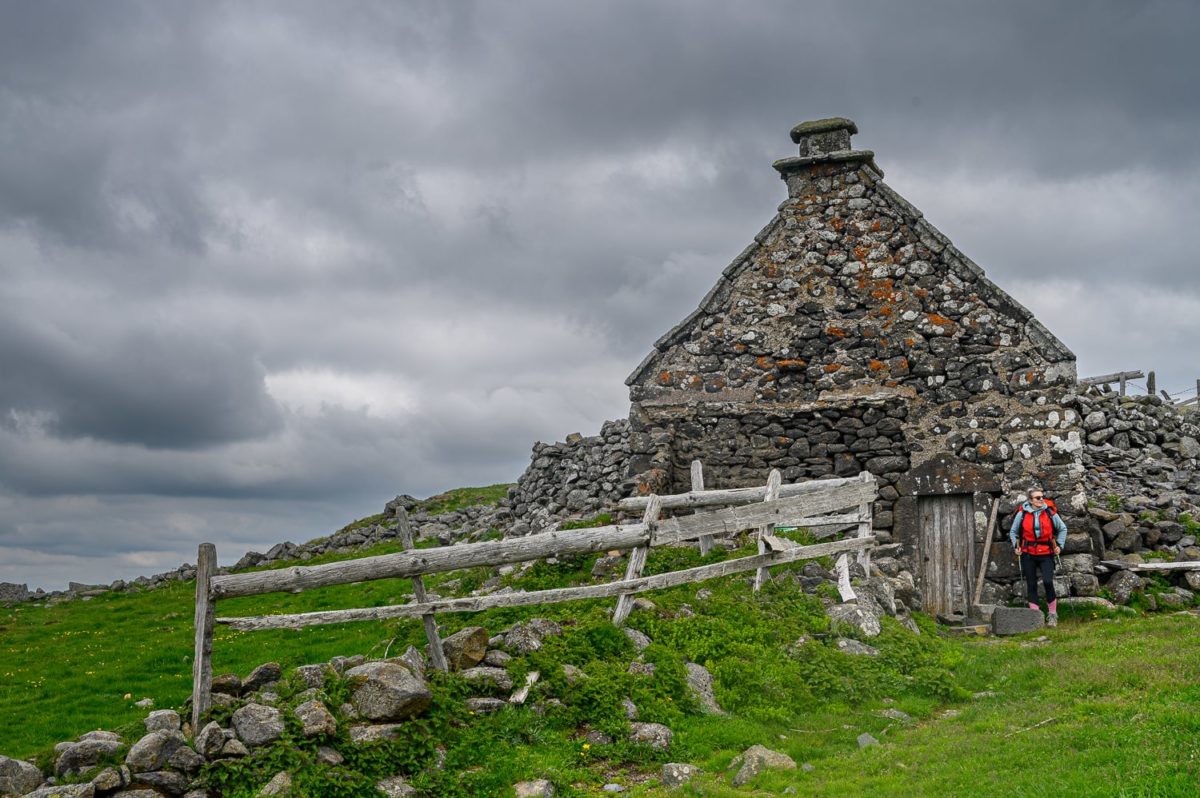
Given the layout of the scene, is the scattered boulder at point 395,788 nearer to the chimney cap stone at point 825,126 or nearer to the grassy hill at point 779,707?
the grassy hill at point 779,707

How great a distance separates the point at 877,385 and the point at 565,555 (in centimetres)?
891

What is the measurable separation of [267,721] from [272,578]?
50.8 inches

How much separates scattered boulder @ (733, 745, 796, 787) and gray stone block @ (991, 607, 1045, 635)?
8.59 m

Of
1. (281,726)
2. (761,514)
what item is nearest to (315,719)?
(281,726)

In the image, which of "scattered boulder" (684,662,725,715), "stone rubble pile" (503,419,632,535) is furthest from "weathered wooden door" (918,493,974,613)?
"scattered boulder" (684,662,725,715)

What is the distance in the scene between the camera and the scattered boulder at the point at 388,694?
809 centimetres

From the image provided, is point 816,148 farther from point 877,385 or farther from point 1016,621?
point 1016,621

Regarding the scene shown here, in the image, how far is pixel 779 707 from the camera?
980 cm

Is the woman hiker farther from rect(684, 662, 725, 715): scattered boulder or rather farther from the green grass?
rect(684, 662, 725, 715): scattered boulder

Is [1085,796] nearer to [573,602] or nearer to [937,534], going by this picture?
[573,602]

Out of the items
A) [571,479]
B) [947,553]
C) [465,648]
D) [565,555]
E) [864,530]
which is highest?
[571,479]

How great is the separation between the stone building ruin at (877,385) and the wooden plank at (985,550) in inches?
4.9

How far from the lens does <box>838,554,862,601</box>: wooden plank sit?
1270 centimetres

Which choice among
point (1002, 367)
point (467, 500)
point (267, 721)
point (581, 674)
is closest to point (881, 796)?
point (581, 674)
